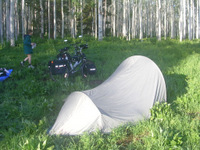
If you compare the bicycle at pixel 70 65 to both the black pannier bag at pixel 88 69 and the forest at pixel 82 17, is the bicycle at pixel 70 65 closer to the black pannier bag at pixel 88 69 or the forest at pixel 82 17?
the black pannier bag at pixel 88 69

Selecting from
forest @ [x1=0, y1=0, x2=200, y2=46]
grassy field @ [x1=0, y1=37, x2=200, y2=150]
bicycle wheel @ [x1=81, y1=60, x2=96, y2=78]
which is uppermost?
forest @ [x1=0, y1=0, x2=200, y2=46]

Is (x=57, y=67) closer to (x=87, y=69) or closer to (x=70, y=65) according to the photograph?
(x=70, y=65)

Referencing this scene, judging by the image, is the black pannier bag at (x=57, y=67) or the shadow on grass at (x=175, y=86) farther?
the black pannier bag at (x=57, y=67)

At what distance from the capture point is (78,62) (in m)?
8.00

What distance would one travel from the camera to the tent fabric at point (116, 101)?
4.27 m

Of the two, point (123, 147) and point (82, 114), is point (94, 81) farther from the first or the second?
point (123, 147)

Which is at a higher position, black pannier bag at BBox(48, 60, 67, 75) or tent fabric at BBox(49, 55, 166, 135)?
black pannier bag at BBox(48, 60, 67, 75)

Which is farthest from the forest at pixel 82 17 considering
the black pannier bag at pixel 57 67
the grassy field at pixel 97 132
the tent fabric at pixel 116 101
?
the tent fabric at pixel 116 101

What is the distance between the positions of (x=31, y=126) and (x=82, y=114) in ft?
3.19

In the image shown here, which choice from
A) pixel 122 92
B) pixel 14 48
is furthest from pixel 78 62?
pixel 14 48

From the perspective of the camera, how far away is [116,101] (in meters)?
4.84

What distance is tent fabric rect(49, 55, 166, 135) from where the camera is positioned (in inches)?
168

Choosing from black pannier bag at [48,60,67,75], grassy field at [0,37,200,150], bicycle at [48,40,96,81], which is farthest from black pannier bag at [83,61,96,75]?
black pannier bag at [48,60,67,75]

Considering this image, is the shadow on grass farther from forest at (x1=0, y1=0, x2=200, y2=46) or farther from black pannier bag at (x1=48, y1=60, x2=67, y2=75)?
forest at (x1=0, y1=0, x2=200, y2=46)
